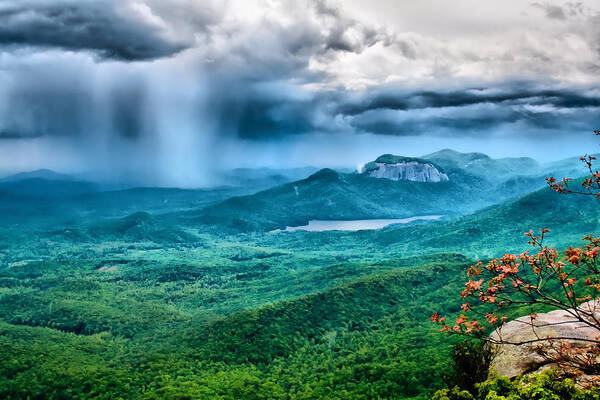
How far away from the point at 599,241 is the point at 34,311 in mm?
122334

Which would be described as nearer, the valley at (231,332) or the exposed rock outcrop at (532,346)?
the exposed rock outcrop at (532,346)

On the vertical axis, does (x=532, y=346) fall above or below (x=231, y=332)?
above

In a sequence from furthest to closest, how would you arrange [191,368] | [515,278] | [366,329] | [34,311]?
[34,311] < [366,329] < [191,368] < [515,278]

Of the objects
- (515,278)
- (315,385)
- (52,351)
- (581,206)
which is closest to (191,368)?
(315,385)

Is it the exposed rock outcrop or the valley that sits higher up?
the exposed rock outcrop

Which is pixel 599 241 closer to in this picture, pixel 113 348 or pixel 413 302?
pixel 413 302

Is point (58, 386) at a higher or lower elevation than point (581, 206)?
lower

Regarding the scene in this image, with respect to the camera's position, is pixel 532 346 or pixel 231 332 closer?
pixel 532 346

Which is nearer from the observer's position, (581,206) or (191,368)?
(191,368)

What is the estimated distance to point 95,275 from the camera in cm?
15750

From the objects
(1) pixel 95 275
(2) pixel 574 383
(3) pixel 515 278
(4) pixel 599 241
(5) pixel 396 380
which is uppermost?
(4) pixel 599 241

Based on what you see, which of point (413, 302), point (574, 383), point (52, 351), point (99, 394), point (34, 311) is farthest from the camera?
point (34, 311)

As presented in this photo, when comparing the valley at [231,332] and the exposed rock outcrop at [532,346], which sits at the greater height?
the exposed rock outcrop at [532,346]

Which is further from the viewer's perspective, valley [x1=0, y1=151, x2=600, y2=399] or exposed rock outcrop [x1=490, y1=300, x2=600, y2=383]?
valley [x1=0, y1=151, x2=600, y2=399]
